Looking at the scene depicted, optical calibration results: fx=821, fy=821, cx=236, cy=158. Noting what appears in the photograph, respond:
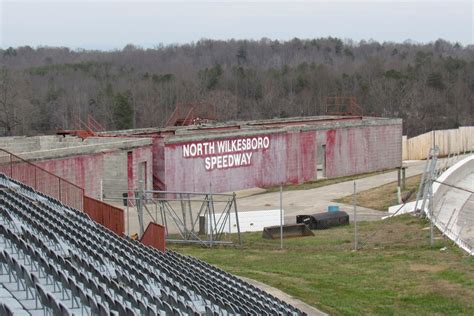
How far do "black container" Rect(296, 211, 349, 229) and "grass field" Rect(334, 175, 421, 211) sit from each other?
491 centimetres

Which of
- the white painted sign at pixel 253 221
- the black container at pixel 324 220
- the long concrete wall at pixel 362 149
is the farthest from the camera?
the long concrete wall at pixel 362 149

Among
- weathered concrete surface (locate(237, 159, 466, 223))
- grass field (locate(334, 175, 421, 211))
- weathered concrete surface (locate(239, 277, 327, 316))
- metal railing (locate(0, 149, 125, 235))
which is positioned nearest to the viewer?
weathered concrete surface (locate(239, 277, 327, 316))

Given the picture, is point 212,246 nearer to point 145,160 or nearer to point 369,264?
point 369,264

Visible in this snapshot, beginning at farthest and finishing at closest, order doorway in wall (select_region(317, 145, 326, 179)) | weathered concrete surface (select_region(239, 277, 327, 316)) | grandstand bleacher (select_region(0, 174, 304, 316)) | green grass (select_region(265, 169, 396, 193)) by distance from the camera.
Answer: doorway in wall (select_region(317, 145, 326, 179))
green grass (select_region(265, 169, 396, 193))
weathered concrete surface (select_region(239, 277, 327, 316))
grandstand bleacher (select_region(0, 174, 304, 316))

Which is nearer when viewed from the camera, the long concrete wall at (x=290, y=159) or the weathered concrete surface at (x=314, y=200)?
the weathered concrete surface at (x=314, y=200)

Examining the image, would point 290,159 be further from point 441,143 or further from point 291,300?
point 291,300

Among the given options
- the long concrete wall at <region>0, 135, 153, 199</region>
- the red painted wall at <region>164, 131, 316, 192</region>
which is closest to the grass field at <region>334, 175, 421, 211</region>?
the red painted wall at <region>164, 131, 316, 192</region>

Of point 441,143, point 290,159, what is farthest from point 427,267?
point 441,143

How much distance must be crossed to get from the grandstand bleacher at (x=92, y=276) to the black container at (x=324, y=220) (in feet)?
39.8

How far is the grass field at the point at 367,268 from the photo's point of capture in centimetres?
1906

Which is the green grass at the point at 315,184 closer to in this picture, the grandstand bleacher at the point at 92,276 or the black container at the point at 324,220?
the black container at the point at 324,220

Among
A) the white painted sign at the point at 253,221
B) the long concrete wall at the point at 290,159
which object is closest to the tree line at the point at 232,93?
the long concrete wall at the point at 290,159

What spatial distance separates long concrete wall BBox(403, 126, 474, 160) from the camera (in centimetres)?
6712

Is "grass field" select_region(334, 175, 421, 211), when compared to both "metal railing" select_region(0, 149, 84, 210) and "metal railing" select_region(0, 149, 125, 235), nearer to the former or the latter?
"metal railing" select_region(0, 149, 84, 210)
